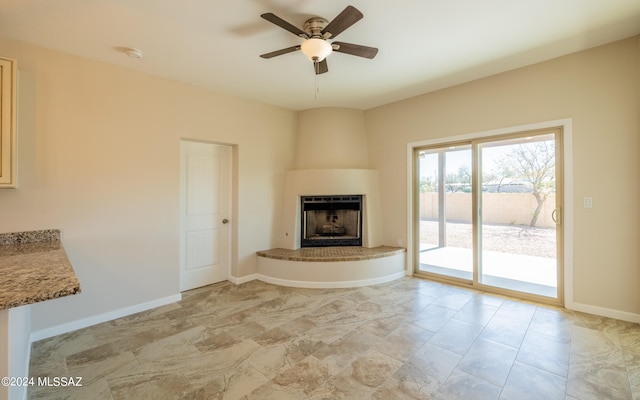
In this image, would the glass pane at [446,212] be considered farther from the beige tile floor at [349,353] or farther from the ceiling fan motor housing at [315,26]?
the ceiling fan motor housing at [315,26]

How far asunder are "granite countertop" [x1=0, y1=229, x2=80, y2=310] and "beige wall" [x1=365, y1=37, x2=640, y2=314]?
422cm

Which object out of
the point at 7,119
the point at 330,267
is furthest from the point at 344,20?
the point at 330,267

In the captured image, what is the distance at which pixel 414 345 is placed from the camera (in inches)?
95.1

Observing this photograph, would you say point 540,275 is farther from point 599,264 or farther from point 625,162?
point 625,162

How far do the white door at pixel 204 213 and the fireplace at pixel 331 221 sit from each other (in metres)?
1.23

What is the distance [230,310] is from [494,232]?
3451 millimetres

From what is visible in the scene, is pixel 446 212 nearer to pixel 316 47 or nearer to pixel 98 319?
pixel 316 47

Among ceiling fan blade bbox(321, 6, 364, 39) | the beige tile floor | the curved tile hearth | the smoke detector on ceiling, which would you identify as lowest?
the beige tile floor

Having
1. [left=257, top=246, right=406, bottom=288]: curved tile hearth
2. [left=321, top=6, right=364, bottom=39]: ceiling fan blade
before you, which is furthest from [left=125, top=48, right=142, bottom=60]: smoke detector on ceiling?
[left=257, top=246, right=406, bottom=288]: curved tile hearth

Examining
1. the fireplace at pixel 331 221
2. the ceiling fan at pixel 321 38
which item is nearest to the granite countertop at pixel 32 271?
the ceiling fan at pixel 321 38

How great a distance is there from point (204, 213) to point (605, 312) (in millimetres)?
4831

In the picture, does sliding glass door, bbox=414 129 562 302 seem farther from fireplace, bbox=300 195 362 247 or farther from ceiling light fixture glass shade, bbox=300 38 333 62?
ceiling light fixture glass shade, bbox=300 38 333 62

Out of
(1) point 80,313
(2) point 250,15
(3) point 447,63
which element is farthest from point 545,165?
(1) point 80,313

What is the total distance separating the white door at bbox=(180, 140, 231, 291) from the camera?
3850mm
